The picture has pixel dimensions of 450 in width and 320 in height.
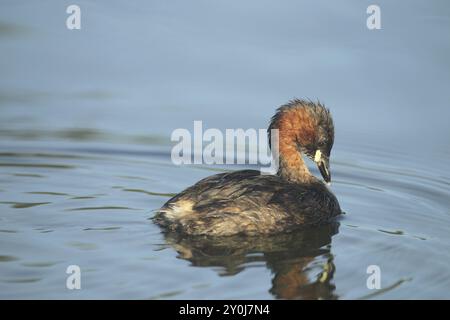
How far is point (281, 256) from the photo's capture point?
356 inches

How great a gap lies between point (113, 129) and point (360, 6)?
4.66 m

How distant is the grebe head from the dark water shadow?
919mm

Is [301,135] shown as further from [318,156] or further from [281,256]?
[281,256]

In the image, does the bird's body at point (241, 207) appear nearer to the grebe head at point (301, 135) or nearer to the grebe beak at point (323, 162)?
the grebe head at point (301, 135)

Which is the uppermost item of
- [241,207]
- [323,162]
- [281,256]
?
[323,162]

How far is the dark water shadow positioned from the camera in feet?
27.2

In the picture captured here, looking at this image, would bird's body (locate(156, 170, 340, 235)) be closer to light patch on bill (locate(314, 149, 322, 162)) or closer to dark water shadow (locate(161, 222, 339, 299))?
dark water shadow (locate(161, 222, 339, 299))

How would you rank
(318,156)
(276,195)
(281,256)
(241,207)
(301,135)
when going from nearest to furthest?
(281,256)
(241,207)
(276,195)
(301,135)
(318,156)

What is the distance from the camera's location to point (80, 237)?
9.17 meters

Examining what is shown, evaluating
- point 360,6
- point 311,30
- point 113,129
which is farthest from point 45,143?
point 360,6

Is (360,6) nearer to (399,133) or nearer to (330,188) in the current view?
(399,133)

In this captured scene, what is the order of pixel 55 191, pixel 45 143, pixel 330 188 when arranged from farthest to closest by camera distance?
pixel 45 143, pixel 330 188, pixel 55 191

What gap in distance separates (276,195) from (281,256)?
0.98 metres

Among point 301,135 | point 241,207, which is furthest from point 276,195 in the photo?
point 301,135
